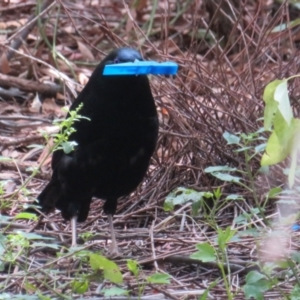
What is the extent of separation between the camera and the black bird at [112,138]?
3.54m

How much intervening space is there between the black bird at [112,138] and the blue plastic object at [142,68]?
0.13 meters

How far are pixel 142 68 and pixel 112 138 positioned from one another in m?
0.48

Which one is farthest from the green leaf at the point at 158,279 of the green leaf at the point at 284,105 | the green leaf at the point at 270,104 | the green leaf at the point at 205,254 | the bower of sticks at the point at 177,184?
the green leaf at the point at 284,105

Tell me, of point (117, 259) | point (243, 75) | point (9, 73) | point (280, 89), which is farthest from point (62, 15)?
point (280, 89)

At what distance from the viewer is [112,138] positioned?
3561 millimetres

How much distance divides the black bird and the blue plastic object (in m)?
0.13

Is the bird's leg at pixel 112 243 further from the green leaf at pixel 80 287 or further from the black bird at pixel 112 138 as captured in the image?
the green leaf at pixel 80 287

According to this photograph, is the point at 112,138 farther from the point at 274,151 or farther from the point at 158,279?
the point at 274,151

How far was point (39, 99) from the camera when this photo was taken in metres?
6.05

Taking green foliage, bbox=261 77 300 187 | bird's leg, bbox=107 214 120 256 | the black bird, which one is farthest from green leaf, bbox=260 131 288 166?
bird's leg, bbox=107 214 120 256

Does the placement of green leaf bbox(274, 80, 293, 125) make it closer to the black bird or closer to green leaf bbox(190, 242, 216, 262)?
green leaf bbox(190, 242, 216, 262)

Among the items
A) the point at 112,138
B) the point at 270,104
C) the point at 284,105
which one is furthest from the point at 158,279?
the point at 112,138

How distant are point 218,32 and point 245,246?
12.0ft

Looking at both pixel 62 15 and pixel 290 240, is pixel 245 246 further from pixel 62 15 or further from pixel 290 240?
pixel 62 15
